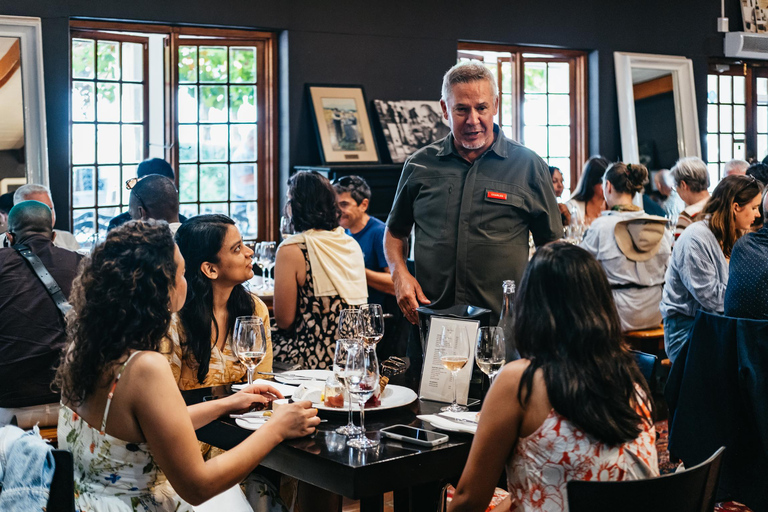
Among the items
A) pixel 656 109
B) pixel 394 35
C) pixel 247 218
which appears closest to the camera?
pixel 247 218

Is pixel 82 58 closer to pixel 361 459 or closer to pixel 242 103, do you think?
pixel 242 103

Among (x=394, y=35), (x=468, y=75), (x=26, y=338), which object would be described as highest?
(x=394, y=35)

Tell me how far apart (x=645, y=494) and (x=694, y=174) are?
4421mm

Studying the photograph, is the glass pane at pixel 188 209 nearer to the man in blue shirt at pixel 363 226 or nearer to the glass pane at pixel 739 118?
the man in blue shirt at pixel 363 226

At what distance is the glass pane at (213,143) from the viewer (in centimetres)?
680

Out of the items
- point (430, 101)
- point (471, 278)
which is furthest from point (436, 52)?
point (471, 278)

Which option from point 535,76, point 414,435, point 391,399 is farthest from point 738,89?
point 414,435

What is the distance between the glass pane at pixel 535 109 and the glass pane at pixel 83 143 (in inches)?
167

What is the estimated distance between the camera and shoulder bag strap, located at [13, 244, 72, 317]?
3584 millimetres

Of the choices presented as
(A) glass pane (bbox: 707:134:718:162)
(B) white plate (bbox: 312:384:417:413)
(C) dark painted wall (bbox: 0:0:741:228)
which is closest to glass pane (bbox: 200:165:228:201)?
(C) dark painted wall (bbox: 0:0:741:228)

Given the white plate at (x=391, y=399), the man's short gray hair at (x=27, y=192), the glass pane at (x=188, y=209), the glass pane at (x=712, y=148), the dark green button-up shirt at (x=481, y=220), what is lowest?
the white plate at (x=391, y=399)

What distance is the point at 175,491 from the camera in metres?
1.99

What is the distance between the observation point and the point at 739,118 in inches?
378

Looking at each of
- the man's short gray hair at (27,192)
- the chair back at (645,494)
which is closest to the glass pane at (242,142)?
the man's short gray hair at (27,192)
